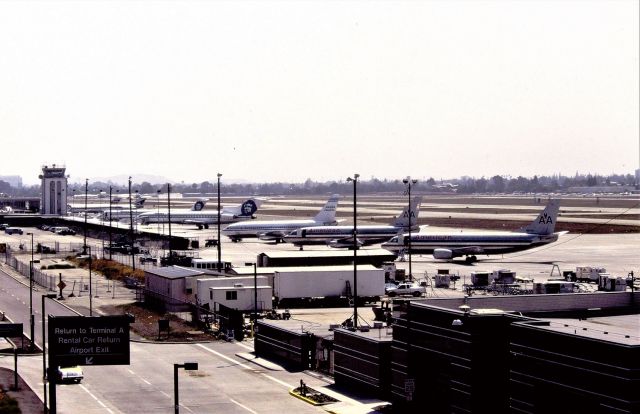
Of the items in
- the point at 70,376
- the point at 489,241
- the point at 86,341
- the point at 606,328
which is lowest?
the point at 70,376

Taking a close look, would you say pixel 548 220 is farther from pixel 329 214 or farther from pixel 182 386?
pixel 182 386

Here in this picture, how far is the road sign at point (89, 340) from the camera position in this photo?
43438mm

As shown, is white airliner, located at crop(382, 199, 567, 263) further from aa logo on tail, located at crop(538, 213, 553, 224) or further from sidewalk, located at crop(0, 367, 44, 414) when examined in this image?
sidewalk, located at crop(0, 367, 44, 414)

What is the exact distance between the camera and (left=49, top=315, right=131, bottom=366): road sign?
1710 inches

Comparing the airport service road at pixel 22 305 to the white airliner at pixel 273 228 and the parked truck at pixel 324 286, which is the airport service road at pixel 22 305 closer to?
the parked truck at pixel 324 286

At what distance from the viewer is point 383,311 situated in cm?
7931

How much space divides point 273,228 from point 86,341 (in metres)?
130

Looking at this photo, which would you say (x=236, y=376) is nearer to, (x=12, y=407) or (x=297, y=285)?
(x=12, y=407)

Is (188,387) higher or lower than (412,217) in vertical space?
lower

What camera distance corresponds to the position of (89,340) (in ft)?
144

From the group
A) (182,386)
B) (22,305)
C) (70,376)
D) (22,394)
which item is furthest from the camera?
(22,305)

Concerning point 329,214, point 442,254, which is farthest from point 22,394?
point 329,214

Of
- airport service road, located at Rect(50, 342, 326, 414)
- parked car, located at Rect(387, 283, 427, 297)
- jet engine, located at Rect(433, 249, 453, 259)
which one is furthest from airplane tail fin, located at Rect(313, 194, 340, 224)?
airport service road, located at Rect(50, 342, 326, 414)

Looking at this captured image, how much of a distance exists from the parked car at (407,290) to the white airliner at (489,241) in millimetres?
34783
